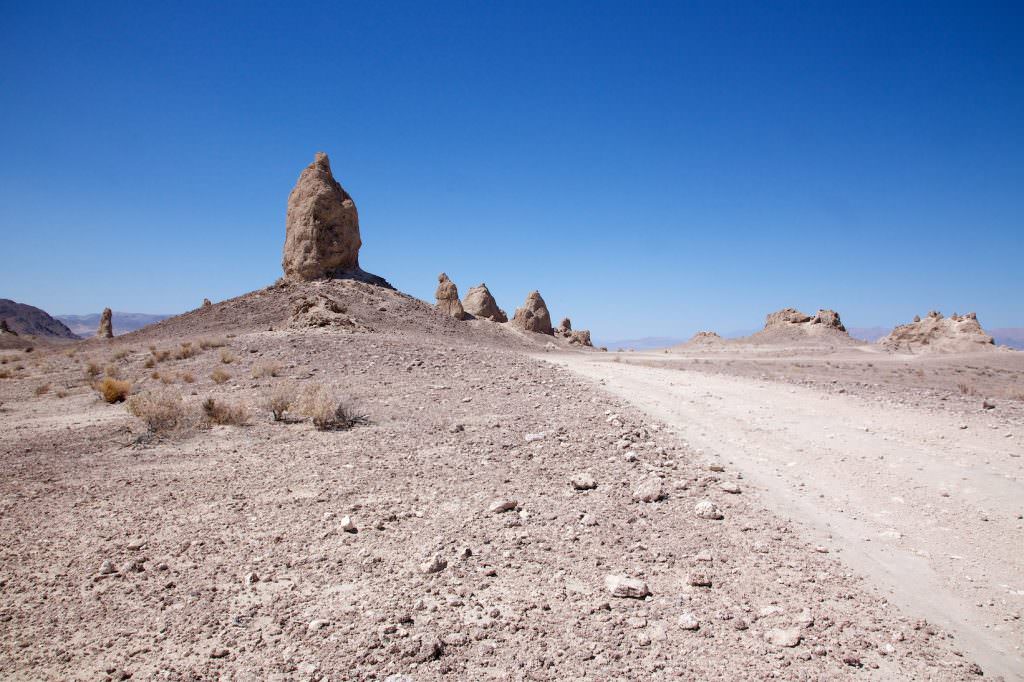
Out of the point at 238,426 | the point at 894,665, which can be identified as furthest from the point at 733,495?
the point at 238,426

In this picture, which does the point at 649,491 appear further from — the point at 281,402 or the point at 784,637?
the point at 281,402

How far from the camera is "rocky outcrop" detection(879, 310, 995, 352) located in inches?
1500

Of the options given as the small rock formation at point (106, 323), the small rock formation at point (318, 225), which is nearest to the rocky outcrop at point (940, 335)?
the small rock formation at point (318, 225)

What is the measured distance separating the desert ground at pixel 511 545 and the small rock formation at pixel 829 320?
42576 millimetres

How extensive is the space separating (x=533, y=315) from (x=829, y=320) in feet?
88.0

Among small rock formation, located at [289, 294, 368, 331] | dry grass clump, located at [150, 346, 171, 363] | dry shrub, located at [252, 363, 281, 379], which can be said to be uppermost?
small rock formation, located at [289, 294, 368, 331]

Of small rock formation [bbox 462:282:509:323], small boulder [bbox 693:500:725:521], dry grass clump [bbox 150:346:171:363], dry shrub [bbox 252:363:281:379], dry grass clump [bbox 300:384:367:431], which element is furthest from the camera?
small rock formation [bbox 462:282:509:323]

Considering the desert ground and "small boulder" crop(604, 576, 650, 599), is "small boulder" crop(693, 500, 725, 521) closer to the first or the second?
the desert ground

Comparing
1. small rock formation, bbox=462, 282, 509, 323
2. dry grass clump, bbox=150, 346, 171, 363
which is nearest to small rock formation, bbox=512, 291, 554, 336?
small rock formation, bbox=462, 282, 509, 323

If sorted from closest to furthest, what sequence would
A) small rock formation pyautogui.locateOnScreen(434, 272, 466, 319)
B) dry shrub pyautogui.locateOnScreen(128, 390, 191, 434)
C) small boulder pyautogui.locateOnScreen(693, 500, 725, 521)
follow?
small boulder pyautogui.locateOnScreen(693, 500, 725, 521) < dry shrub pyautogui.locateOnScreen(128, 390, 191, 434) < small rock formation pyautogui.locateOnScreen(434, 272, 466, 319)

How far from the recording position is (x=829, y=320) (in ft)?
159

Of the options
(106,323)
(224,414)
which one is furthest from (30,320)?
(224,414)

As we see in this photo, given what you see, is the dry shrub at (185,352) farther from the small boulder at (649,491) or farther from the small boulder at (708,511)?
the small boulder at (708,511)

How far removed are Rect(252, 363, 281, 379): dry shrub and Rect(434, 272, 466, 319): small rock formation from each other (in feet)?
72.3
